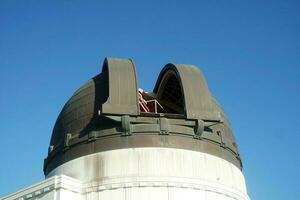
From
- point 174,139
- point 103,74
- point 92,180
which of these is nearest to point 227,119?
point 174,139

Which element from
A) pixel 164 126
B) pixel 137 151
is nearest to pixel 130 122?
pixel 137 151

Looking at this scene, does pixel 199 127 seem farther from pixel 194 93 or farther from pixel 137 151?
pixel 137 151

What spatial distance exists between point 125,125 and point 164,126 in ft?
5.54

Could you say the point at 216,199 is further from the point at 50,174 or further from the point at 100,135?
the point at 50,174

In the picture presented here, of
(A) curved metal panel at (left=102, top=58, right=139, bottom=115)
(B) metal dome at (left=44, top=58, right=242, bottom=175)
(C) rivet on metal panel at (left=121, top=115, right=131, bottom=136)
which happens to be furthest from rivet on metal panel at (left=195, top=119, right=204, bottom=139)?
(C) rivet on metal panel at (left=121, top=115, right=131, bottom=136)

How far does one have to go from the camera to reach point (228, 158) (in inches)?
842

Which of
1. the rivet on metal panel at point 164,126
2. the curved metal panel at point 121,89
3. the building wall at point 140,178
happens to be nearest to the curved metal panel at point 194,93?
the rivet on metal panel at point 164,126

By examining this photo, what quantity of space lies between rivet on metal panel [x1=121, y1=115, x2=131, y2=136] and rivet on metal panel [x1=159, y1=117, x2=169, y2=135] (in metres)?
1.39

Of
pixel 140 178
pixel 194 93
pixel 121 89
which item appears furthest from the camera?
pixel 194 93

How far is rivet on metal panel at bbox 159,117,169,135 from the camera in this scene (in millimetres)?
19938

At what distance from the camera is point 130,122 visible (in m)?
19.9

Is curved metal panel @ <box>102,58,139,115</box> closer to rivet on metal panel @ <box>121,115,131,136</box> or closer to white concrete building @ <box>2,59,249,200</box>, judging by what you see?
white concrete building @ <box>2,59,249,200</box>

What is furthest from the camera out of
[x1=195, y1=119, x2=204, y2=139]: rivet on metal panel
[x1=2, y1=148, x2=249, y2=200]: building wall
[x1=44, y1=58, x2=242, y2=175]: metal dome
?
[x1=195, y1=119, x2=204, y2=139]: rivet on metal panel

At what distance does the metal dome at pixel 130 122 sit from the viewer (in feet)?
64.9
